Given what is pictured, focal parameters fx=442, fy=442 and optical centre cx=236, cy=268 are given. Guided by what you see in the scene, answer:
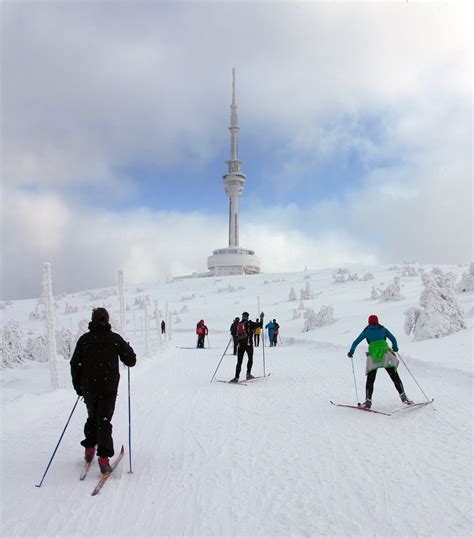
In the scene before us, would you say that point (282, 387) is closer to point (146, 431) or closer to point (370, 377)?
point (370, 377)

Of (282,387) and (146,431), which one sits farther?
(282,387)

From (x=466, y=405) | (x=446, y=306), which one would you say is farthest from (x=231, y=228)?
(x=466, y=405)

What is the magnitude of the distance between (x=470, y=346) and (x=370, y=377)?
365 inches

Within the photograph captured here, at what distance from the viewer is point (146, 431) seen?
24.0ft

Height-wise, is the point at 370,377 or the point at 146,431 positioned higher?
the point at 370,377

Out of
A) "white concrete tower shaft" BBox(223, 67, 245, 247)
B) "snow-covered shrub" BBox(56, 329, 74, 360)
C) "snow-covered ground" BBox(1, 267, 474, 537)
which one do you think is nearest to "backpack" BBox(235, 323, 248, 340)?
"snow-covered ground" BBox(1, 267, 474, 537)

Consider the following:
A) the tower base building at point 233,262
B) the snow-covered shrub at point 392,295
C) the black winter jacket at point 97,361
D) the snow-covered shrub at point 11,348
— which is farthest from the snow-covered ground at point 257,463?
the tower base building at point 233,262

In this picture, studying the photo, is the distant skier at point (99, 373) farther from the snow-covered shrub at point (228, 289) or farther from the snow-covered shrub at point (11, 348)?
the snow-covered shrub at point (228, 289)

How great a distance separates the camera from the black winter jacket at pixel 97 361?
535cm

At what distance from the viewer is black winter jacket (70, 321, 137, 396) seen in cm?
535

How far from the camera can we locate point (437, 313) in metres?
20.2

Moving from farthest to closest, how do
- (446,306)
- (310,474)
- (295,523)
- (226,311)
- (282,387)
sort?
(226,311) → (446,306) → (282,387) → (310,474) → (295,523)

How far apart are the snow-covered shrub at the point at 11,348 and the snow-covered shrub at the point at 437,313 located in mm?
20895

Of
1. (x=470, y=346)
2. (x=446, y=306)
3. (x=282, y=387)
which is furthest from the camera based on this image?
(x=446, y=306)
